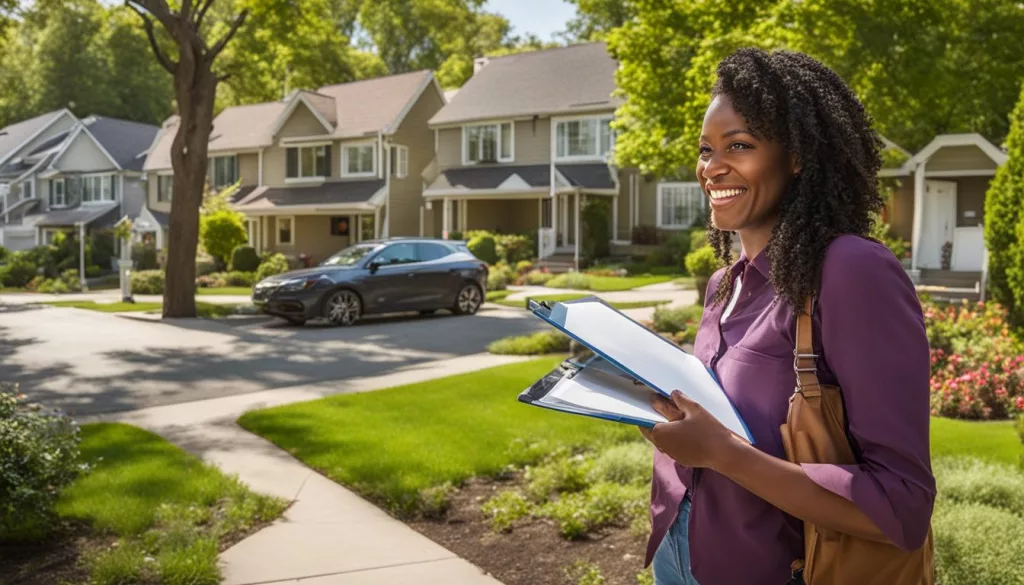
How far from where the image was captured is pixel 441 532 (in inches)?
224

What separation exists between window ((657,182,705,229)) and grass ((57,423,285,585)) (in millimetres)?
28937

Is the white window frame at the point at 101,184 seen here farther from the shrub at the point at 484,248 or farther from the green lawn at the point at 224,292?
the shrub at the point at 484,248

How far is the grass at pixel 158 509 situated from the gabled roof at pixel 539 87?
28.8 metres

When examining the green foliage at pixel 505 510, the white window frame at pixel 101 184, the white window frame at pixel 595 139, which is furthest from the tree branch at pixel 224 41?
the white window frame at pixel 101 184

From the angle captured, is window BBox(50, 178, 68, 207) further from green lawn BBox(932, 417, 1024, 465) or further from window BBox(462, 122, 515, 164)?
green lawn BBox(932, 417, 1024, 465)

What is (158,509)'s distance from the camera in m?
5.68

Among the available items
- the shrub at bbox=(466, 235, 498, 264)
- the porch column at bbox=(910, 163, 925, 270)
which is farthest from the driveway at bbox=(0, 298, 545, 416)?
the shrub at bbox=(466, 235, 498, 264)

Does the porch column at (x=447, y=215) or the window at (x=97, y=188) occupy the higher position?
the window at (x=97, y=188)

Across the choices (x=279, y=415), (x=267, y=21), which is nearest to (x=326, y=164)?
(x=267, y=21)

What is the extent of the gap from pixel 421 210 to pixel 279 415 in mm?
31916

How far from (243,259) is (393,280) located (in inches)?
743

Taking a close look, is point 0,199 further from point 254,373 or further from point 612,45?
point 254,373

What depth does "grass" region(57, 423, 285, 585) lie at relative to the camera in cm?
466

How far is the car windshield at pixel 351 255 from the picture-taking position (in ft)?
62.0
